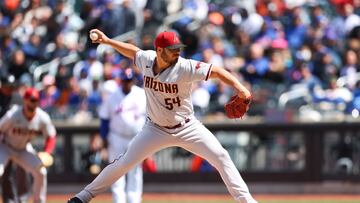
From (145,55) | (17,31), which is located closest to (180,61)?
(145,55)

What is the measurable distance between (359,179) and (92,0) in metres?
7.49

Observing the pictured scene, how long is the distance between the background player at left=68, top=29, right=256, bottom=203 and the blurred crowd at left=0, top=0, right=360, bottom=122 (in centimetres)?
693

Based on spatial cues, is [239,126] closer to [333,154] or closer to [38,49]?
[333,154]

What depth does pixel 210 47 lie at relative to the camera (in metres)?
19.7

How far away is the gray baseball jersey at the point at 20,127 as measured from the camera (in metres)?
12.3

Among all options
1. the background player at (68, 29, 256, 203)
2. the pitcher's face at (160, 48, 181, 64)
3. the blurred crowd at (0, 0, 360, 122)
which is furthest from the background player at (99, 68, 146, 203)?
the blurred crowd at (0, 0, 360, 122)

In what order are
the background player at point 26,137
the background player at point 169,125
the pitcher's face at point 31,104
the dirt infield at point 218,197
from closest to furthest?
1. the background player at point 169,125
2. the pitcher's face at point 31,104
3. the background player at point 26,137
4. the dirt infield at point 218,197

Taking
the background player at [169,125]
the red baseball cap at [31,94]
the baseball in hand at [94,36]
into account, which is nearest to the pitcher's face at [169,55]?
the background player at [169,125]

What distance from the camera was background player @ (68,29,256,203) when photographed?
10039mm

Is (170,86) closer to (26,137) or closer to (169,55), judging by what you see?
(169,55)

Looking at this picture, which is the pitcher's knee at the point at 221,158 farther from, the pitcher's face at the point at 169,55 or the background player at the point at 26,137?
the background player at the point at 26,137

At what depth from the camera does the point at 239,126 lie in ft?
56.6

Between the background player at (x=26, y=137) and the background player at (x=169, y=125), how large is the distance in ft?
6.66

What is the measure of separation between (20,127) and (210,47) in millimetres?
7906
